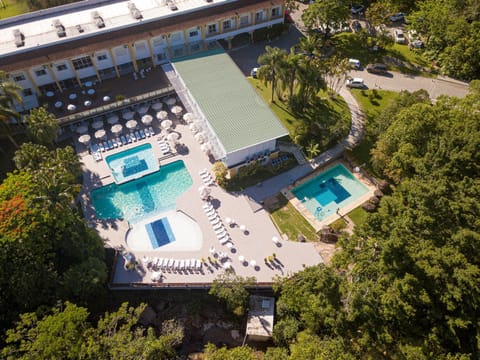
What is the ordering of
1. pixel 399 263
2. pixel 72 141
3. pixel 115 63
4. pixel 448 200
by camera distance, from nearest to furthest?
pixel 399 263, pixel 448 200, pixel 72 141, pixel 115 63

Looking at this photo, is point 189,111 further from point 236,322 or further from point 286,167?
point 236,322

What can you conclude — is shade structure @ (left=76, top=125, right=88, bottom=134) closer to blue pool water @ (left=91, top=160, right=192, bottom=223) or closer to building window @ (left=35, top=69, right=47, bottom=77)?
building window @ (left=35, top=69, right=47, bottom=77)

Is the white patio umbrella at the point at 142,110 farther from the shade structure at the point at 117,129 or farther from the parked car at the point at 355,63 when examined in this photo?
the parked car at the point at 355,63

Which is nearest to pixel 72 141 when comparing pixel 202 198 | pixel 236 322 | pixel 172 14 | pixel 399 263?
pixel 202 198

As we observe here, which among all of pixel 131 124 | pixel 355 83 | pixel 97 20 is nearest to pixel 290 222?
pixel 131 124

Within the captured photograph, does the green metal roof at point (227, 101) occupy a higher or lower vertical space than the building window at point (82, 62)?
lower

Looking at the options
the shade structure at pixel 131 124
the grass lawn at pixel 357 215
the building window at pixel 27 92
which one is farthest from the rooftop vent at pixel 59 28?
the grass lawn at pixel 357 215
